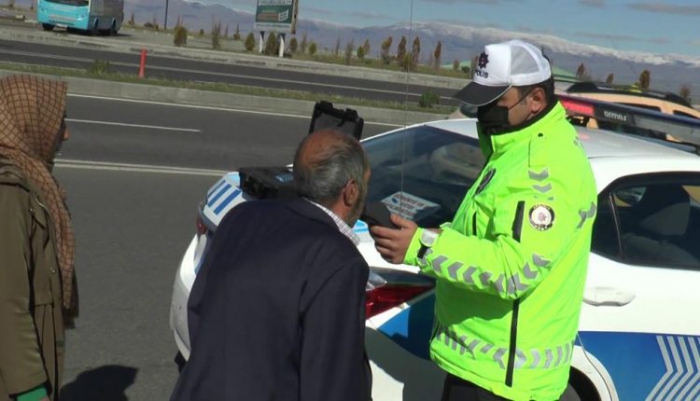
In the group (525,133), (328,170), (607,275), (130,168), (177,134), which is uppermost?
(525,133)

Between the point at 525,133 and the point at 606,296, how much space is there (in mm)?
1088

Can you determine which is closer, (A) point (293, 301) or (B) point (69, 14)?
(A) point (293, 301)

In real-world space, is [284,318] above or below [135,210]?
above

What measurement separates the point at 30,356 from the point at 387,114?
54.2 ft

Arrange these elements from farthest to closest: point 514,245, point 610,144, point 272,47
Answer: point 272,47 < point 610,144 < point 514,245

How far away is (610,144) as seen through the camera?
443cm

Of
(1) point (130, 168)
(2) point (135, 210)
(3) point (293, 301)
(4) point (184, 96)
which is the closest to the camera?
(3) point (293, 301)

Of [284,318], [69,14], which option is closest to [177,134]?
[284,318]

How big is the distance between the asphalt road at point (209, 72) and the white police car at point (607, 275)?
17637 mm

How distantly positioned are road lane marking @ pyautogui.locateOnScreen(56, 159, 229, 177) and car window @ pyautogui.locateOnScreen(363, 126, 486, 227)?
5.94m

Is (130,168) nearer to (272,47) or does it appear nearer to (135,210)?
(135,210)

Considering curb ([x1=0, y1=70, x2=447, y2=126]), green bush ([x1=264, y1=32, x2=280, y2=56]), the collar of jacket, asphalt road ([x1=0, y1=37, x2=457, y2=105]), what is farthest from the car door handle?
green bush ([x1=264, y1=32, x2=280, y2=56])

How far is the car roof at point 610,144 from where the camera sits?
14.0ft

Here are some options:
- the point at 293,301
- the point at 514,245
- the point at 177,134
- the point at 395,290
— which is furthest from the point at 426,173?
the point at 177,134
